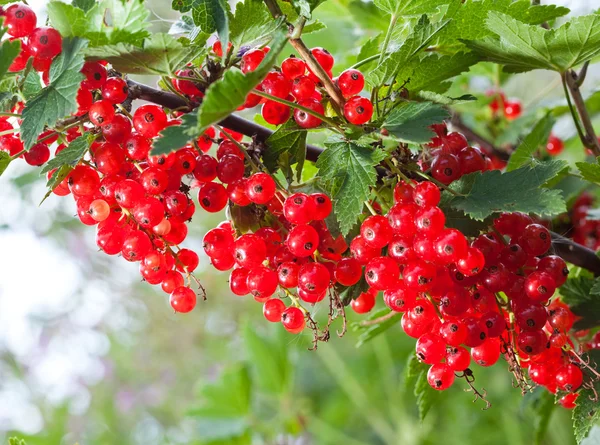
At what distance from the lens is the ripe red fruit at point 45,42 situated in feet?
1.33

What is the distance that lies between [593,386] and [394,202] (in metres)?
0.23

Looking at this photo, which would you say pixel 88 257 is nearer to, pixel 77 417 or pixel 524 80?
pixel 77 417

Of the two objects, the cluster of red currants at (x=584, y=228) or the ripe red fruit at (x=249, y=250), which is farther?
the cluster of red currants at (x=584, y=228)

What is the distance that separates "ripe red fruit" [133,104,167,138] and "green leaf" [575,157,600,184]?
349 mm

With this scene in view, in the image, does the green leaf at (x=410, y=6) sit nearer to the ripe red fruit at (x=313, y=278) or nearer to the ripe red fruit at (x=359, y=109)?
the ripe red fruit at (x=359, y=109)

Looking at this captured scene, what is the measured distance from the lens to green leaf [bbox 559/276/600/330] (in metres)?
0.57

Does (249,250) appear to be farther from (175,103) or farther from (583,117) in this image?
(583,117)

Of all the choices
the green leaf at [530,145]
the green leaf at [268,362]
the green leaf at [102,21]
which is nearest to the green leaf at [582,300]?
the green leaf at [530,145]

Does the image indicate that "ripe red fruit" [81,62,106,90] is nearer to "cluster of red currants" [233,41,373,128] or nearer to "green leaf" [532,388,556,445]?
"cluster of red currants" [233,41,373,128]

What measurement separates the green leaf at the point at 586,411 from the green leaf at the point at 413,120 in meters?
0.26

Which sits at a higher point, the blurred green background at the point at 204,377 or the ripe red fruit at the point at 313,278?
the ripe red fruit at the point at 313,278

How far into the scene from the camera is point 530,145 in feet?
2.29

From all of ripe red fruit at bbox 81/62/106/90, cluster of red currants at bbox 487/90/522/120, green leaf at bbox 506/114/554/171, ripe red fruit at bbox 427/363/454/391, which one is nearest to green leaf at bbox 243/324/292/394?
cluster of red currants at bbox 487/90/522/120

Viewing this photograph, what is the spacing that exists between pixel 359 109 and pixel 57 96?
207mm
